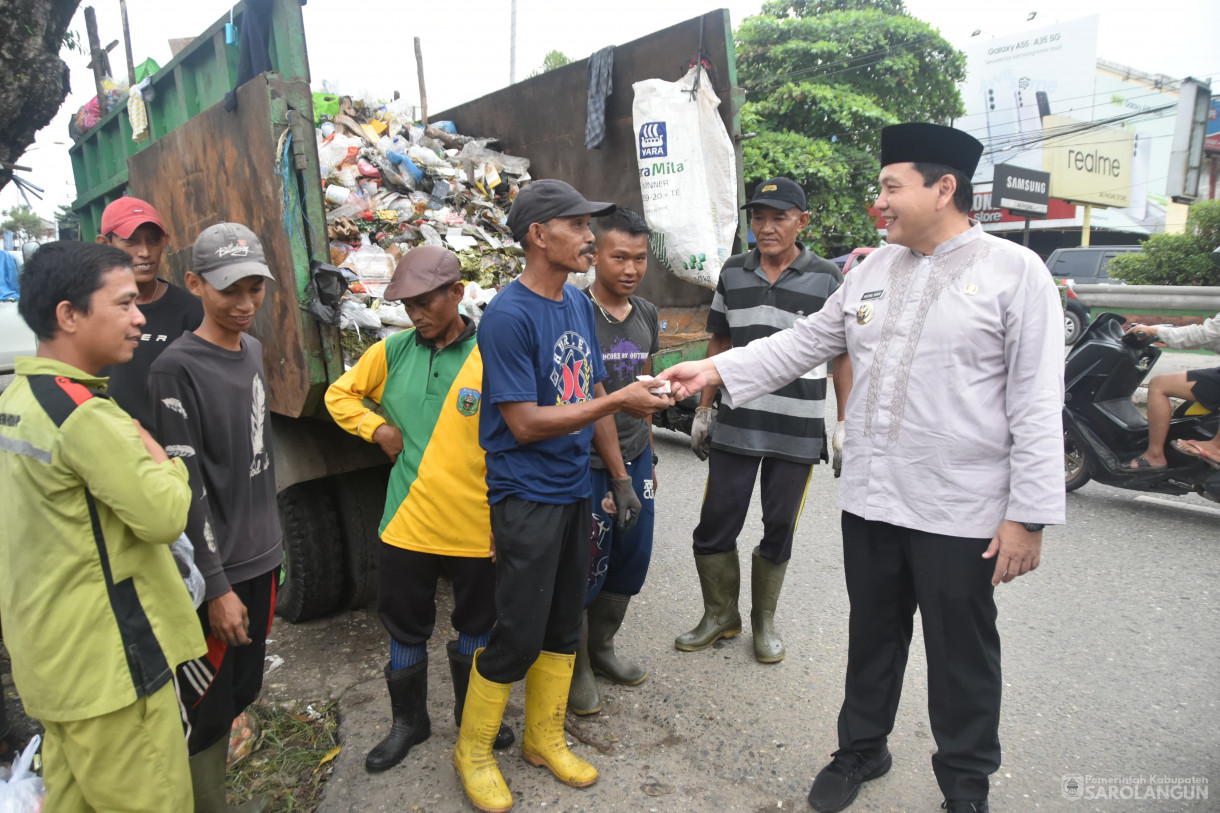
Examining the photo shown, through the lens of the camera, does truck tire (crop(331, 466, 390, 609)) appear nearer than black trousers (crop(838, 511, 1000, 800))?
No

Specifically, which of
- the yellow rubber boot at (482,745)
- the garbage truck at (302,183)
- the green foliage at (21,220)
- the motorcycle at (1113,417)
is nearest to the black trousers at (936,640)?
the yellow rubber boot at (482,745)

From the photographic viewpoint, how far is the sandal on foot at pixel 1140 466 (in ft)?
15.3

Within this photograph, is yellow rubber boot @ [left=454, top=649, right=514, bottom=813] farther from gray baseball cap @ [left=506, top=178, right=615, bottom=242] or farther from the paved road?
gray baseball cap @ [left=506, top=178, right=615, bottom=242]

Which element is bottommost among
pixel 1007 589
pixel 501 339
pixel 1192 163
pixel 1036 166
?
pixel 1007 589

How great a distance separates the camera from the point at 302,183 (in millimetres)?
2713

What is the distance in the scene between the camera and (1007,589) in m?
3.74

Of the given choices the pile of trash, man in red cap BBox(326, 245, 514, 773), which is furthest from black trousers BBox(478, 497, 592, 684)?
the pile of trash

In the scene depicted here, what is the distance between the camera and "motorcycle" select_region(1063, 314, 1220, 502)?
183 inches

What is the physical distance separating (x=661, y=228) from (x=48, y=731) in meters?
3.17

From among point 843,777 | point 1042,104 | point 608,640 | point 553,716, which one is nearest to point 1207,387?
point 843,777

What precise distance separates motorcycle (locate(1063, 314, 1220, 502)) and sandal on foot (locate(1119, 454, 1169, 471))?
2cm

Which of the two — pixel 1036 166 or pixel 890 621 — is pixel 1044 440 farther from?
pixel 1036 166

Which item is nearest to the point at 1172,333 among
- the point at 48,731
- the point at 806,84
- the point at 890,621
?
the point at 890,621

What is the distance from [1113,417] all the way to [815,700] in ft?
11.1
